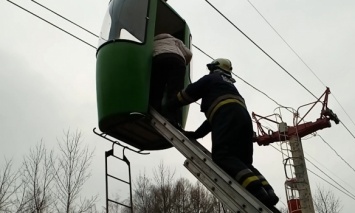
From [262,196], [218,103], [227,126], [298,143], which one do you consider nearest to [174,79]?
[218,103]

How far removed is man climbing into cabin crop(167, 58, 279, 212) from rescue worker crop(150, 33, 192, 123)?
353 millimetres

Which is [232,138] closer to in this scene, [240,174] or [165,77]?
[240,174]

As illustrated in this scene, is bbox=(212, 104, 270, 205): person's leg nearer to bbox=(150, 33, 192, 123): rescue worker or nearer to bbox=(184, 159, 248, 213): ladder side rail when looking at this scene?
bbox=(184, 159, 248, 213): ladder side rail

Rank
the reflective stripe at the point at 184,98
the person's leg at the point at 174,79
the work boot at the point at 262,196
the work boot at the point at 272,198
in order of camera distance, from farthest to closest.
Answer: the person's leg at the point at 174,79 < the reflective stripe at the point at 184,98 < the work boot at the point at 272,198 < the work boot at the point at 262,196

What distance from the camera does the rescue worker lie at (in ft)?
14.0

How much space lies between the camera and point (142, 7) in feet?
15.5

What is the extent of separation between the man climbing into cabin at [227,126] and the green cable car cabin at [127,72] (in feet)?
1.37

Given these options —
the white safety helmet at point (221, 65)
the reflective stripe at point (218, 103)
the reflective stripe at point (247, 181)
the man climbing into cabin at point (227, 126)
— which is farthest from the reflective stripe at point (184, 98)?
the reflective stripe at point (247, 181)

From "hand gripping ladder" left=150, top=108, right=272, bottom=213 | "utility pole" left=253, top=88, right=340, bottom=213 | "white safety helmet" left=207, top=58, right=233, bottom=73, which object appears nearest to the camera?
"hand gripping ladder" left=150, top=108, right=272, bottom=213

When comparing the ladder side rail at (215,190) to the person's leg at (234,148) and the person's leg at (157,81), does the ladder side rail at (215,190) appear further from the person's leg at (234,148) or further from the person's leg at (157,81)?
the person's leg at (157,81)

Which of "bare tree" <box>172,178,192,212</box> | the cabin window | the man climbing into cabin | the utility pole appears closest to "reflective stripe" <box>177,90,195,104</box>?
the man climbing into cabin

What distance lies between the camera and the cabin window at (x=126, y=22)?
14.6 ft

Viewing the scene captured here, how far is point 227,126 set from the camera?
332cm

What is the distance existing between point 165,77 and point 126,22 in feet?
2.91
